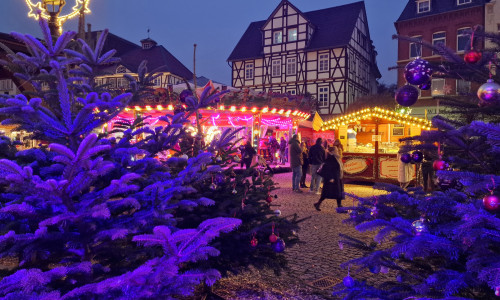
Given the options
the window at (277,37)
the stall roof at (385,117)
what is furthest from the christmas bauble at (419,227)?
the window at (277,37)

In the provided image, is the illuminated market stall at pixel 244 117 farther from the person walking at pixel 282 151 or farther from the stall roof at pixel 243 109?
the person walking at pixel 282 151

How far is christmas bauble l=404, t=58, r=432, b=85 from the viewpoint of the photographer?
2885mm

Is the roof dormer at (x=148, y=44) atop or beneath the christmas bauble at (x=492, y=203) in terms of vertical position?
atop

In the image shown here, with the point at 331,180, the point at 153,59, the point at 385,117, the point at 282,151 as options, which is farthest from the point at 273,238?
the point at 153,59

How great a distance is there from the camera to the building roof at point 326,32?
28.9 m

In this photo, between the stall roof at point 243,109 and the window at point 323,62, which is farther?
the window at point 323,62

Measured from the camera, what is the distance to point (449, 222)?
2.05m

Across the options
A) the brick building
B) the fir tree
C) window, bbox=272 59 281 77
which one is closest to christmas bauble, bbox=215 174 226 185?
the fir tree

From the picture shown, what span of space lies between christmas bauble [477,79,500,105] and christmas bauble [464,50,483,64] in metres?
0.24

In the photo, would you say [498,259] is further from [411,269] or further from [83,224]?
[83,224]

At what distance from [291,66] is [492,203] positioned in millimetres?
29471

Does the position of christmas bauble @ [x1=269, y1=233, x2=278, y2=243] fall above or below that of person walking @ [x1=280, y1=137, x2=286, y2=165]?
below

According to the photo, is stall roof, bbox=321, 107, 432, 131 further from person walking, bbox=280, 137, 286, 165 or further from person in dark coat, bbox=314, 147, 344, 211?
person walking, bbox=280, 137, 286, 165

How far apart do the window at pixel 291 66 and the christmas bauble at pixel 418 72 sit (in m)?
27.7
